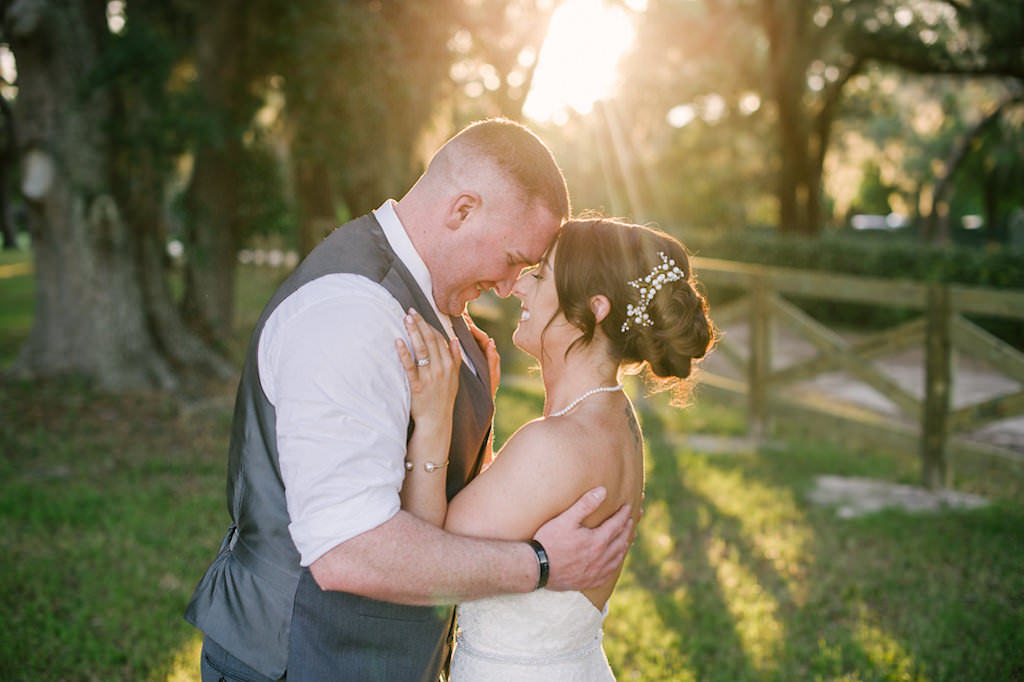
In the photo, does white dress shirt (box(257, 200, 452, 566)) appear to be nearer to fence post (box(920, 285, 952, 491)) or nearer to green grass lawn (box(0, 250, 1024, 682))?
green grass lawn (box(0, 250, 1024, 682))

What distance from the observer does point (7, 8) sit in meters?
8.52

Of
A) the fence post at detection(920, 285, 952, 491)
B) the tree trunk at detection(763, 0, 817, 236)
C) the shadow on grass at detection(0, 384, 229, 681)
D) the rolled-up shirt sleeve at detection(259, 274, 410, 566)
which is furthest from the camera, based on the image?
the tree trunk at detection(763, 0, 817, 236)

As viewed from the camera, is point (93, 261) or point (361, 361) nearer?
point (361, 361)

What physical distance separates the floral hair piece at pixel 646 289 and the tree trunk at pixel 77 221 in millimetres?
7908

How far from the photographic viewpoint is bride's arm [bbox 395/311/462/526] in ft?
6.62

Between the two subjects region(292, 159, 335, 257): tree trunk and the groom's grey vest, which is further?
region(292, 159, 335, 257): tree trunk

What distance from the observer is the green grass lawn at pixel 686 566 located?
4309 mm

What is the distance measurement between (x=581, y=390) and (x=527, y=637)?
2.53 feet

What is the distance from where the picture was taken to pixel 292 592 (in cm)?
204

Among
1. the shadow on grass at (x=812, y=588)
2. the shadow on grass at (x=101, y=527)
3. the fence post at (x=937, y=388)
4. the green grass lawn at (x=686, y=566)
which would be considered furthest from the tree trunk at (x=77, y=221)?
the fence post at (x=937, y=388)

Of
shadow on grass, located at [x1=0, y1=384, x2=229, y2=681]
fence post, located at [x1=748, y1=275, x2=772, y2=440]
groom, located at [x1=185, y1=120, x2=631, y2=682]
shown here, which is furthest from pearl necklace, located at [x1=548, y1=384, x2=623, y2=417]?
fence post, located at [x1=748, y1=275, x2=772, y2=440]

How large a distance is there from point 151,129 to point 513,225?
7.89 meters

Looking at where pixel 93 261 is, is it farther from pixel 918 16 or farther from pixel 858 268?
pixel 918 16

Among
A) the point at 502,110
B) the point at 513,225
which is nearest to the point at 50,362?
the point at 502,110
